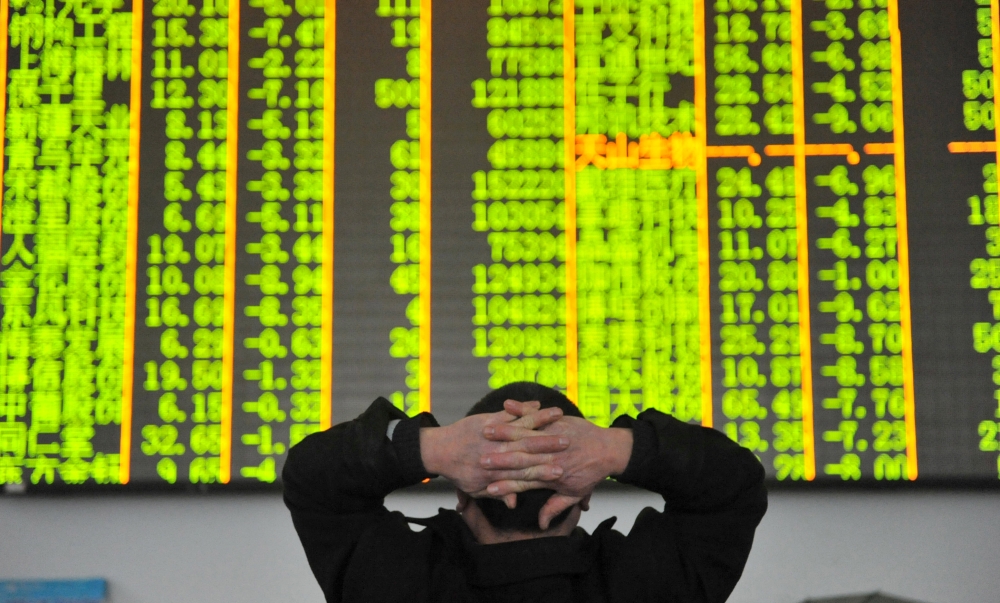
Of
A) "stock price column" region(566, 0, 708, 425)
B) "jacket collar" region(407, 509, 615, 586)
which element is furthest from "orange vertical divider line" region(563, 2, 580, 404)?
"jacket collar" region(407, 509, 615, 586)

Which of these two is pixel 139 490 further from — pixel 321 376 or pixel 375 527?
pixel 375 527

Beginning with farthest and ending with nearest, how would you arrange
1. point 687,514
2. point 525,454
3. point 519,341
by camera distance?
point 519,341
point 687,514
point 525,454

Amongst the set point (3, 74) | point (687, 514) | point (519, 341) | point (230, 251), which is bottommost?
point (687, 514)

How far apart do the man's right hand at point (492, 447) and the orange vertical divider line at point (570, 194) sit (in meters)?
0.66

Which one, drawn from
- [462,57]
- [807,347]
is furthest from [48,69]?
[807,347]

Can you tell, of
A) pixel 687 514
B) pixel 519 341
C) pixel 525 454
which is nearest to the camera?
pixel 525 454

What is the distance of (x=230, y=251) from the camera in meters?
1.47

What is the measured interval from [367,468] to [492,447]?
3.9 inches

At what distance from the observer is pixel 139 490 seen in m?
1.45

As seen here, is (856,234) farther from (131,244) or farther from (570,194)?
(131,244)

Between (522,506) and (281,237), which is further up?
(281,237)

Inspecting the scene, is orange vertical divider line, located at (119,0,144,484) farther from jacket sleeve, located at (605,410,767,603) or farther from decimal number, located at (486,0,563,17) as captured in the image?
jacket sleeve, located at (605,410,767,603)

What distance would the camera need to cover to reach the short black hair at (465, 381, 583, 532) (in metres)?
0.77

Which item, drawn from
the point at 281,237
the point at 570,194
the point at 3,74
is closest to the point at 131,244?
the point at 281,237
